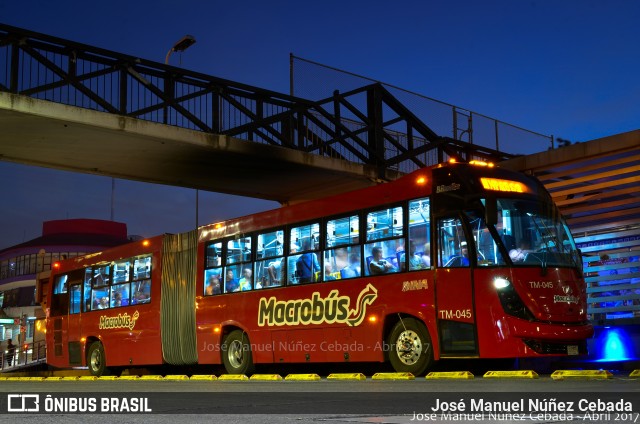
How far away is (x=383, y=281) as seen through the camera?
546 inches

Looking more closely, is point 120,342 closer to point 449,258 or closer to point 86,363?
point 86,363

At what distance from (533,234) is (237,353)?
7.07 meters

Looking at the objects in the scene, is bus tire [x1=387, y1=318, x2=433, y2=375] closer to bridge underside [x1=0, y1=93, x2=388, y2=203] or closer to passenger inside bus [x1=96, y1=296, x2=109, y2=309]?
bridge underside [x1=0, y1=93, x2=388, y2=203]

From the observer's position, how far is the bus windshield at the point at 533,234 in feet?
41.4

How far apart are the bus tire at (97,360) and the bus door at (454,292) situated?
1154 centimetres

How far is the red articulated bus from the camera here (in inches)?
487

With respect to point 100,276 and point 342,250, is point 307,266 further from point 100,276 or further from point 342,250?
point 100,276

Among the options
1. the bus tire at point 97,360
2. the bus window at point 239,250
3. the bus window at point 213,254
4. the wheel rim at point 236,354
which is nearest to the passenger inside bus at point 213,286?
the bus window at point 213,254

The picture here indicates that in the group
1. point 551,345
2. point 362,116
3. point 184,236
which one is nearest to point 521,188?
point 551,345

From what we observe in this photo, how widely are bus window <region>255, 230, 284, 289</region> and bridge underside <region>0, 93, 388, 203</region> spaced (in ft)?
15.4

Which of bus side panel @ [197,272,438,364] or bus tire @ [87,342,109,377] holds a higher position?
bus side panel @ [197,272,438,364]

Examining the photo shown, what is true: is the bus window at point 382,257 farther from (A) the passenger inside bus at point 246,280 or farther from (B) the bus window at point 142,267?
(B) the bus window at point 142,267

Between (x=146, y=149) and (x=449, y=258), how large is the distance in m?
10.4

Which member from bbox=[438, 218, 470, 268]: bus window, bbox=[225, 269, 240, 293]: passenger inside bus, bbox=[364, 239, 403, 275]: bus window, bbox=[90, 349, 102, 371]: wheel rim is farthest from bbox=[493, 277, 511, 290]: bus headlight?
bbox=[90, 349, 102, 371]: wheel rim
